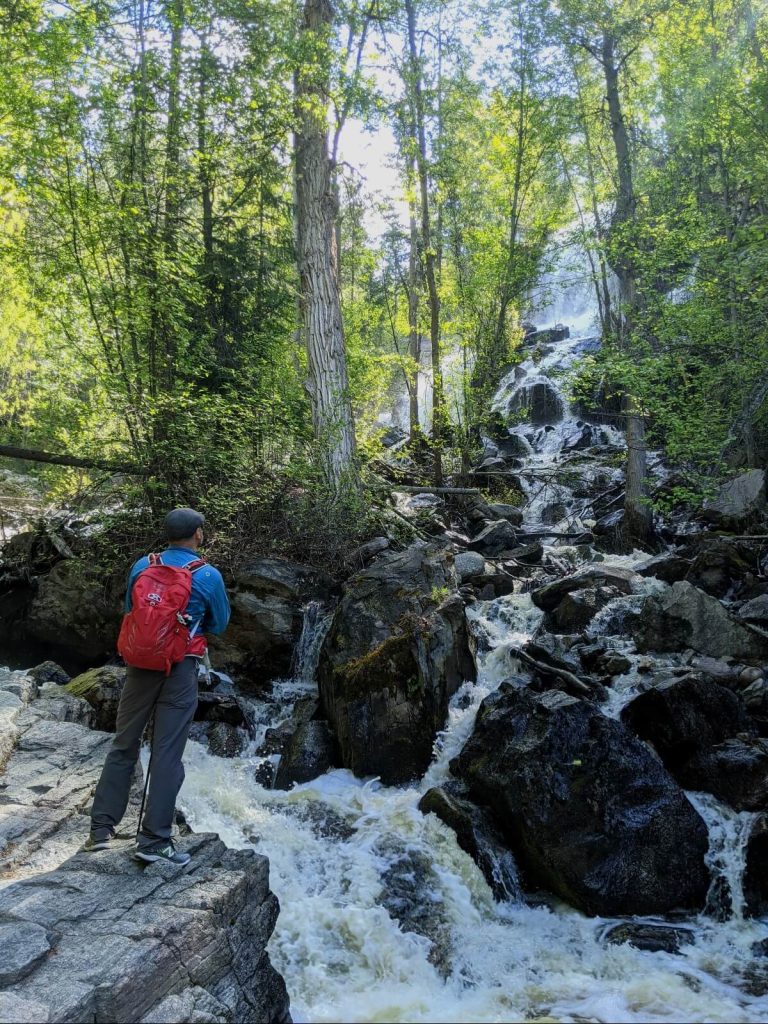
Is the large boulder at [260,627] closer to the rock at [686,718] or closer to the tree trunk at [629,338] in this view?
the rock at [686,718]

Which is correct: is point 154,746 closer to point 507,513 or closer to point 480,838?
point 480,838

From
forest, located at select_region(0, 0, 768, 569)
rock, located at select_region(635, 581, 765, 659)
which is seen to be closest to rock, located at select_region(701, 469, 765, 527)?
forest, located at select_region(0, 0, 768, 569)

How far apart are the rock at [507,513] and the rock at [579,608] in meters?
5.08

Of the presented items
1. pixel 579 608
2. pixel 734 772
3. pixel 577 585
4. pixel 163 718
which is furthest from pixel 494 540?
pixel 163 718

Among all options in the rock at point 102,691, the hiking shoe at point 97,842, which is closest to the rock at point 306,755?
the rock at point 102,691

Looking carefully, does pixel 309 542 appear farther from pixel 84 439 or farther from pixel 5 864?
pixel 5 864

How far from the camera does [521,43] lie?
51.3 ft

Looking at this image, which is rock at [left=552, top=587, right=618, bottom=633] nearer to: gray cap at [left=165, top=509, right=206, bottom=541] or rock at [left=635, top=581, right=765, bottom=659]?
rock at [left=635, top=581, right=765, bottom=659]

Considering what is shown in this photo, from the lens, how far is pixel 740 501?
11148 mm

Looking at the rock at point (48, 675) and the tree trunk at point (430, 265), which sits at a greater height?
the tree trunk at point (430, 265)

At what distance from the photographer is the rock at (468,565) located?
1088 centimetres

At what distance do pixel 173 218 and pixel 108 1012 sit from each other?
10090mm

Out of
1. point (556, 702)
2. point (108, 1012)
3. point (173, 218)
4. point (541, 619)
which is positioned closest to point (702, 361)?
point (541, 619)

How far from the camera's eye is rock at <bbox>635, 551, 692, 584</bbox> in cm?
1027
